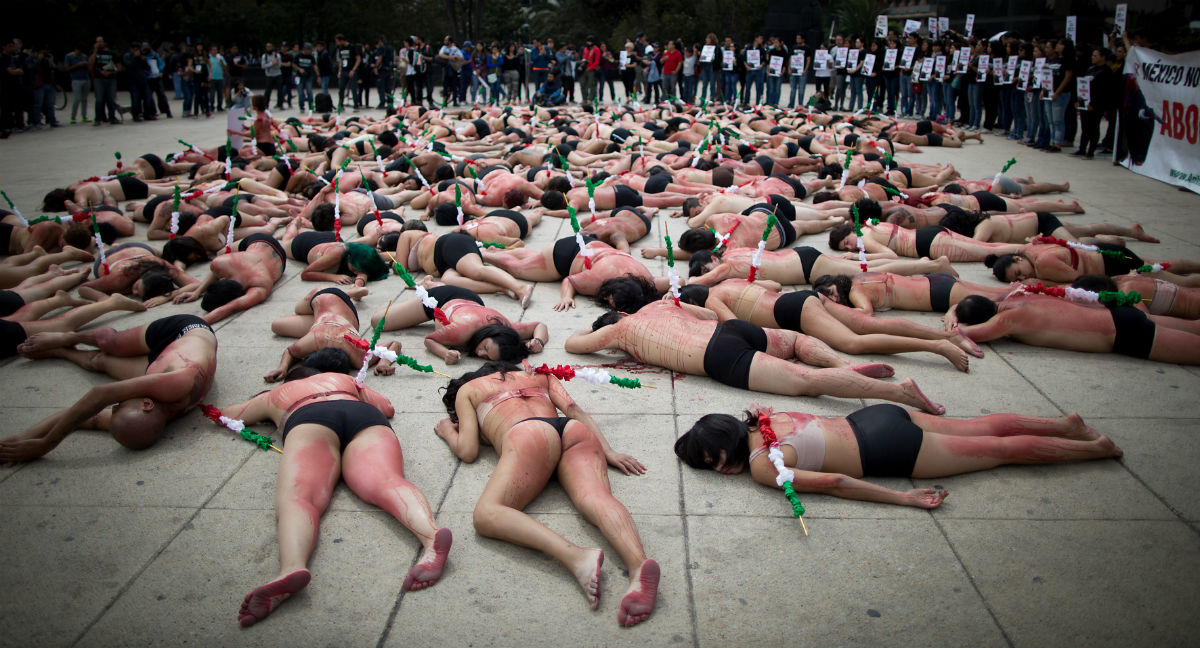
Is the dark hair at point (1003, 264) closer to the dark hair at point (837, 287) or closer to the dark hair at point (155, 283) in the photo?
the dark hair at point (837, 287)

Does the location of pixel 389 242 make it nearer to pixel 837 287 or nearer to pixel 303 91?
pixel 837 287

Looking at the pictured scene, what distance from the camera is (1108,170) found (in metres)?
11.1

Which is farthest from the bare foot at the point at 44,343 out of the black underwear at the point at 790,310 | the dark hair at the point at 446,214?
the black underwear at the point at 790,310

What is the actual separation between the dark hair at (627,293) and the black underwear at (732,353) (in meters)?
0.93

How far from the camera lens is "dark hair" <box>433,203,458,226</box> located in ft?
28.6

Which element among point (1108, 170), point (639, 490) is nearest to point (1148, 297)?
point (639, 490)

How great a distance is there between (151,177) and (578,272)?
29.3 feet

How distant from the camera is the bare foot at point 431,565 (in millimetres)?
2934

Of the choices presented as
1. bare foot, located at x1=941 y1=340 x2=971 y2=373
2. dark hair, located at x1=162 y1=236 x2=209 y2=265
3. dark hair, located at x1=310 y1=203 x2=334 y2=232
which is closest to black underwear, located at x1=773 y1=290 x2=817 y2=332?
bare foot, located at x1=941 y1=340 x2=971 y2=373

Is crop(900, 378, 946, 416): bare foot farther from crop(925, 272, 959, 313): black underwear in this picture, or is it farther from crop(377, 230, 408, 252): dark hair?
crop(377, 230, 408, 252): dark hair

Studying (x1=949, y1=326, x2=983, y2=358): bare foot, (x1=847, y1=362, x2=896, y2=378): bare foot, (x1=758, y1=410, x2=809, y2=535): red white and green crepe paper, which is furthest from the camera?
(x1=949, y1=326, x2=983, y2=358): bare foot

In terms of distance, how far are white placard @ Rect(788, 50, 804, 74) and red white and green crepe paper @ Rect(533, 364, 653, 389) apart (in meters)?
18.2

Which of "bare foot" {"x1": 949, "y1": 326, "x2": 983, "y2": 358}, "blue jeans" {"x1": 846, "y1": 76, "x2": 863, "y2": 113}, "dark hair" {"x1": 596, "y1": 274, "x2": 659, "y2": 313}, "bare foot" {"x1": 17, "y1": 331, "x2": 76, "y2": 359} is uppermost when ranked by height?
"blue jeans" {"x1": 846, "y1": 76, "x2": 863, "y2": 113}

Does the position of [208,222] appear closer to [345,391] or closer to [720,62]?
[345,391]
